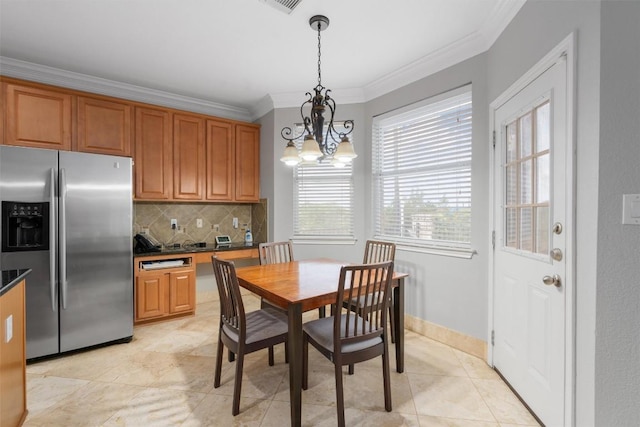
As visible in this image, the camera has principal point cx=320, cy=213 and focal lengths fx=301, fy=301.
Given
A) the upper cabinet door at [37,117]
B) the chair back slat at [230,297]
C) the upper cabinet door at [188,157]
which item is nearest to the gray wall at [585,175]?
the chair back slat at [230,297]

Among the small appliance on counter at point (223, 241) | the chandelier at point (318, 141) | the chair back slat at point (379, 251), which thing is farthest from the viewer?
the small appliance on counter at point (223, 241)

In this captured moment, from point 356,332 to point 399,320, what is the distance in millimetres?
663

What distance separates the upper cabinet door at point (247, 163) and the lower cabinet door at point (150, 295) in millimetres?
1367

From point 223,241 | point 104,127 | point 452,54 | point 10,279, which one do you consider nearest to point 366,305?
point 10,279

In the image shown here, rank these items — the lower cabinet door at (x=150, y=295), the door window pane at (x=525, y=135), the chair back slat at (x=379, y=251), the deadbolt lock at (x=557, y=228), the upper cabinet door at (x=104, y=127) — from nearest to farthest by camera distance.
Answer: the deadbolt lock at (x=557, y=228) < the door window pane at (x=525, y=135) < the chair back slat at (x=379, y=251) < the upper cabinet door at (x=104, y=127) < the lower cabinet door at (x=150, y=295)

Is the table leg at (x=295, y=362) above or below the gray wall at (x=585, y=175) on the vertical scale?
below

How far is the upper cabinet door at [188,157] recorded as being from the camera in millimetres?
3584

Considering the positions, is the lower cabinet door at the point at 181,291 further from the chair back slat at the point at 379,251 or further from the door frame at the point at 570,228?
the door frame at the point at 570,228

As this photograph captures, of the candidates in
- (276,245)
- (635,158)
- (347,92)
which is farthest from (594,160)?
(347,92)

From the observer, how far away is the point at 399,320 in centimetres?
233

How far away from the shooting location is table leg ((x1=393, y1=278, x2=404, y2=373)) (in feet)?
7.55

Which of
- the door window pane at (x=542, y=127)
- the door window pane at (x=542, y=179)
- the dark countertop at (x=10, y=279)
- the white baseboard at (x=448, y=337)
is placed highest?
the door window pane at (x=542, y=127)

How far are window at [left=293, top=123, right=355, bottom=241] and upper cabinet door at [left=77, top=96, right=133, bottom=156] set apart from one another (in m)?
1.90

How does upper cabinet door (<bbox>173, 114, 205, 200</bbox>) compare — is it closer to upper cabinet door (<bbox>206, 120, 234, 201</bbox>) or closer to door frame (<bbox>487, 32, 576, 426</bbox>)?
upper cabinet door (<bbox>206, 120, 234, 201</bbox>)
